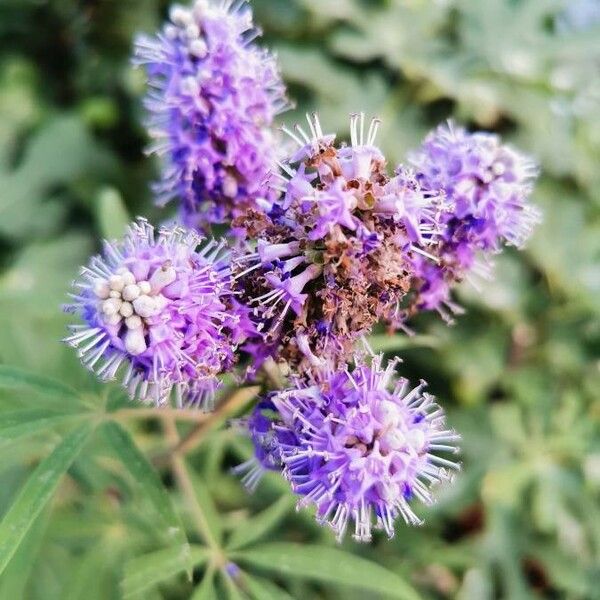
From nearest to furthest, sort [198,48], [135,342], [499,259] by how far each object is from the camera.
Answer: [135,342] → [198,48] → [499,259]

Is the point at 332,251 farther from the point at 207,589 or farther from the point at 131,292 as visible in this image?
the point at 207,589

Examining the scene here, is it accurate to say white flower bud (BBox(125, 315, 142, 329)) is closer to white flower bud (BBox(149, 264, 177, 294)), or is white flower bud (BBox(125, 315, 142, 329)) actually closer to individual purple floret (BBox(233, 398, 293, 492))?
white flower bud (BBox(149, 264, 177, 294))

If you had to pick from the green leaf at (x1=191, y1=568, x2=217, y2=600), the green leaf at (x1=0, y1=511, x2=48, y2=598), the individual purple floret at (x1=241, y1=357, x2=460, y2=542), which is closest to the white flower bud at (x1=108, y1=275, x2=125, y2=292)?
the individual purple floret at (x1=241, y1=357, x2=460, y2=542)

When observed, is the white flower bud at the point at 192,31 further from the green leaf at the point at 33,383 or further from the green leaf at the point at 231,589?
the green leaf at the point at 231,589

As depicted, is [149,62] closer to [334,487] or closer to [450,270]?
[450,270]

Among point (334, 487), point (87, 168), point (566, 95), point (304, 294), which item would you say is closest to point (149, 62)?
point (304, 294)

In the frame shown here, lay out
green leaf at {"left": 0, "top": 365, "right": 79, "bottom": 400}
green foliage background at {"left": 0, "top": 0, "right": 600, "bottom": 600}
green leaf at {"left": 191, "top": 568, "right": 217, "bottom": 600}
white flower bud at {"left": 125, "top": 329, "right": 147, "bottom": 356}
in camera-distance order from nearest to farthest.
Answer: white flower bud at {"left": 125, "top": 329, "right": 147, "bottom": 356}
green leaf at {"left": 0, "top": 365, "right": 79, "bottom": 400}
green leaf at {"left": 191, "top": 568, "right": 217, "bottom": 600}
green foliage background at {"left": 0, "top": 0, "right": 600, "bottom": 600}

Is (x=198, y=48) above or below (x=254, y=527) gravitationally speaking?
above

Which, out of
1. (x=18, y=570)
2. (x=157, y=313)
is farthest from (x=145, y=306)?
(x=18, y=570)
